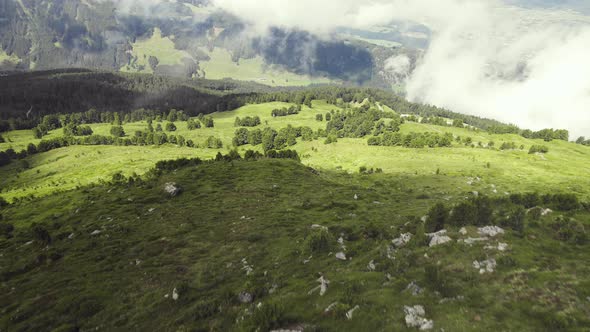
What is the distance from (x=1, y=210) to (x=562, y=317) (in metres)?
96.3

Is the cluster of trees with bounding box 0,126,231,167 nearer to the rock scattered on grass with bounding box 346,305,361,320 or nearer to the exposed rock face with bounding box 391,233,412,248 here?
the exposed rock face with bounding box 391,233,412,248

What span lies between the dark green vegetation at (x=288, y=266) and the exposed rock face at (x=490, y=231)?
0.77 metres

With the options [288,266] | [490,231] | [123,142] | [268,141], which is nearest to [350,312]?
[288,266]

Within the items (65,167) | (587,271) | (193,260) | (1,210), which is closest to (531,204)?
(587,271)

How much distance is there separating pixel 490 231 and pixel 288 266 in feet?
51.0

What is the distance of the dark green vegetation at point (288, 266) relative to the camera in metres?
13.7

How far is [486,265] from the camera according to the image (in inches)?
652

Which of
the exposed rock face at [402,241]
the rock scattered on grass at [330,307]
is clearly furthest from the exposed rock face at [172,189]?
the rock scattered on grass at [330,307]

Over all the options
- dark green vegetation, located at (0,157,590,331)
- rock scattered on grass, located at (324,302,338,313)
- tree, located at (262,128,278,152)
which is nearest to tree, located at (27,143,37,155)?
tree, located at (262,128,278,152)

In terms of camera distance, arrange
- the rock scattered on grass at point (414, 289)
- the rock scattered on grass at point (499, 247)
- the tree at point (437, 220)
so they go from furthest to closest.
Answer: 1. the tree at point (437, 220)
2. the rock scattered on grass at point (499, 247)
3. the rock scattered on grass at point (414, 289)

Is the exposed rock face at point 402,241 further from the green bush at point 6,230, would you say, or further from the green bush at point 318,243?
the green bush at point 6,230

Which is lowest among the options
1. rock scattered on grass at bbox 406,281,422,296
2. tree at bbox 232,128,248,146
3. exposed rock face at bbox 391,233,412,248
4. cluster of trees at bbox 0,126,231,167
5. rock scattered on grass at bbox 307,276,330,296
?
cluster of trees at bbox 0,126,231,167

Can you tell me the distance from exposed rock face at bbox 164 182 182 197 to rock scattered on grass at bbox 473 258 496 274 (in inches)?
1790

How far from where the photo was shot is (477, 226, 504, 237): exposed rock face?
834 inches
